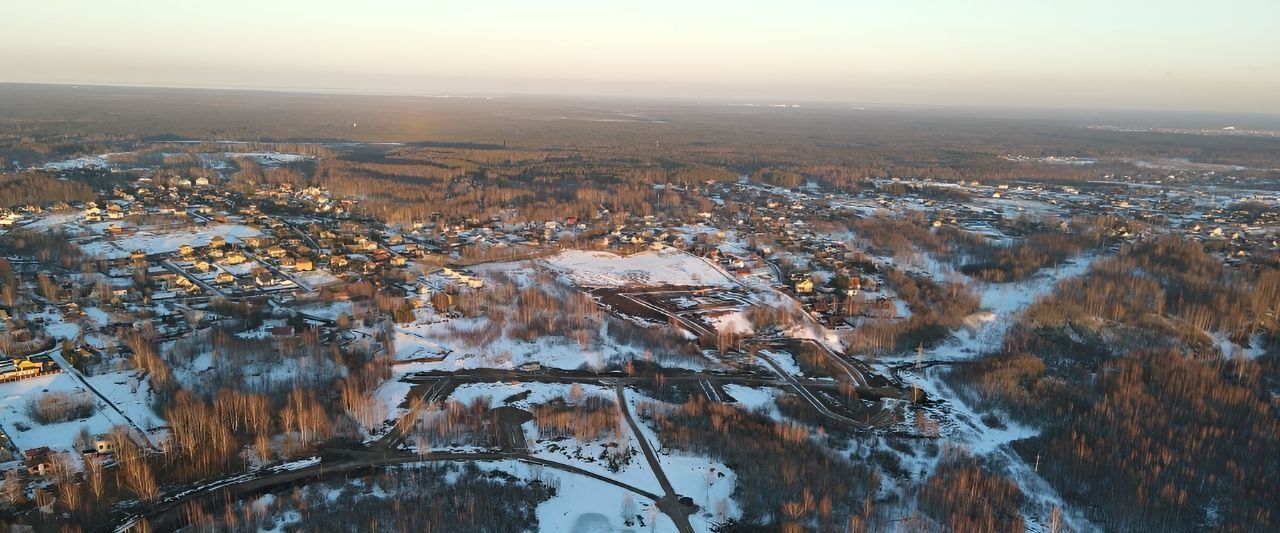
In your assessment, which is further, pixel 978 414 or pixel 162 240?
pixel 162 240

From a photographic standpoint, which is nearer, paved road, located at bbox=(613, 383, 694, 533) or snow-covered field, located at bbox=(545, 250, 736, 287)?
paved road, located at bbox=(613, 383, 694, 533)

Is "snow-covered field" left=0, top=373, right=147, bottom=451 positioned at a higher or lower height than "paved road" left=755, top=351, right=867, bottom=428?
higher

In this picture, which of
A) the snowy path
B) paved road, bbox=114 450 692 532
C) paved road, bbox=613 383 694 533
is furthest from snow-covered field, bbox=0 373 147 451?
the snowy path

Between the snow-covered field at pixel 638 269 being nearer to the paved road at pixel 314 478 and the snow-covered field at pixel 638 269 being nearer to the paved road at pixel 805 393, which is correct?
the paved road at pixel 805 393

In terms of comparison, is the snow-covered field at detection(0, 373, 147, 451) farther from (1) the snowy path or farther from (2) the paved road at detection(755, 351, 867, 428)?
(1) the snowy path

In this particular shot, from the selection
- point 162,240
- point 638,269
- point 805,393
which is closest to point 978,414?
point 805,393

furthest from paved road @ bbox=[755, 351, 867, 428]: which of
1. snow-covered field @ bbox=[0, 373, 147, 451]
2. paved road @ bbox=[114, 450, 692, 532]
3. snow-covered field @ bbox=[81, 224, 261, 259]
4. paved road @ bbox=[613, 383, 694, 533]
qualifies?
snow-covered field @ bbox=[81, 224, 261, 259]

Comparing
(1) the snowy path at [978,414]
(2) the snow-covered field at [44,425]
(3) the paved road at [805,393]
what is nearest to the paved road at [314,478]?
(2) the snow-covered field at [44,425]

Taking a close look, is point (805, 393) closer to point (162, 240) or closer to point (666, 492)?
point (666, 492)

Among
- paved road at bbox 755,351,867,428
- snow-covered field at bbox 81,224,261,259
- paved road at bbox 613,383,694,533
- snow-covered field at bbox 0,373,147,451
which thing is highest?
snow-covered field at bbox 81,224,261,259

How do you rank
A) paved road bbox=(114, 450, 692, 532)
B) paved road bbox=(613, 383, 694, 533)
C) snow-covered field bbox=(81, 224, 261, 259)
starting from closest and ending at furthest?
1. paved road bbox=(114, 450, 692, 532)
2. paved road bbox=(613, 383, 694, 533)
3. snow-covered field bbox=(81, 224, 261, 259)

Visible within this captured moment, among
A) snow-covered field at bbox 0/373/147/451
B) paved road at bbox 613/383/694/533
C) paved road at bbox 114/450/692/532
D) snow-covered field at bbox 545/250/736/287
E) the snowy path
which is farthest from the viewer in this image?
snow-covered field at bbox 545/250/736/287

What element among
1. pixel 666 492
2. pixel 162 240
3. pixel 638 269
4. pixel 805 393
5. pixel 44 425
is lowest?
pixel 666 492

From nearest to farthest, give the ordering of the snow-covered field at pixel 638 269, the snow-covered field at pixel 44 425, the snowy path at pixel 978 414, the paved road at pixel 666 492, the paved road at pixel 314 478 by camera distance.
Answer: the paved road at pixel 314 478 < the paved road at pixel 666 492 < the snowy path at pixel 978 414 < the snow-covered field at pixel 44 425 < the snow-covered field at pixel 638 269
